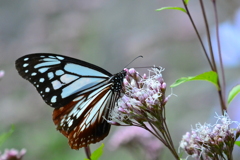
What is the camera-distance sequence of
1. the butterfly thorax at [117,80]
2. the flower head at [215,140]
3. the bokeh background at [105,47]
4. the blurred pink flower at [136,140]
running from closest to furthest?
the flower head at [215,140] < the butterfly thorax at [117,80] < the blurred pink flower at [136,140] < the bokeh background at [105,47]

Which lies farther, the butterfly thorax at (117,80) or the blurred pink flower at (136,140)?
the blurred pink flower at (136,140)

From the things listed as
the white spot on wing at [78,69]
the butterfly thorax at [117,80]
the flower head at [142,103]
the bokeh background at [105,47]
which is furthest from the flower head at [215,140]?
the bokeh background at [105,47]

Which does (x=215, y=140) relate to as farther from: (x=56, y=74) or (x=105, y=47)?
(x=105, y=47)

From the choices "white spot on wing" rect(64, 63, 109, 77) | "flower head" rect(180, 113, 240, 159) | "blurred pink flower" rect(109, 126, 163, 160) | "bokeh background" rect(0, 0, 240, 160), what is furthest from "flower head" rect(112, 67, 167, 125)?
"bokeh background" rect(0, 0, 240, 160)

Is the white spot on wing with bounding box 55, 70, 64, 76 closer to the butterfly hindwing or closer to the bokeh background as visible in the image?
the butterfly hindwing

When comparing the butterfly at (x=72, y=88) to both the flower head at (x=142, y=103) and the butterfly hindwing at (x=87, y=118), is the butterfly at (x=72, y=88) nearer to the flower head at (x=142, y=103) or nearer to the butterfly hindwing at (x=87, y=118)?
the butterfly hindwing at (x=87, y=118)

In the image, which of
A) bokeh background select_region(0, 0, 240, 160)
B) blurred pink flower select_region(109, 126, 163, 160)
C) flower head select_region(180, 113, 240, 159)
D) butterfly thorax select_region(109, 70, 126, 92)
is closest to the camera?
flower head select_region(180, 113, 240, 159)

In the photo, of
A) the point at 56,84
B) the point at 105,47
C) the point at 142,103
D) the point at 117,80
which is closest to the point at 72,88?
the point at 56,84
